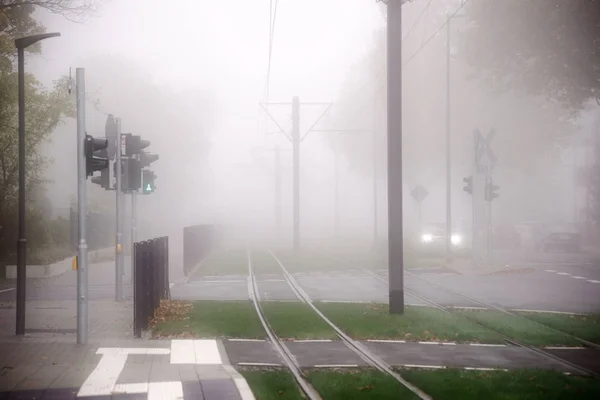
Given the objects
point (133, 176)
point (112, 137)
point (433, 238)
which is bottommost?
point (433, 238)

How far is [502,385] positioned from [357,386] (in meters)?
1.60

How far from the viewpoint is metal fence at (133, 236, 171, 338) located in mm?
13289

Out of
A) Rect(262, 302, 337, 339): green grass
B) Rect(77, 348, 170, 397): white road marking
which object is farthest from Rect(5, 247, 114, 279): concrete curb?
Rect(77, 348, 170, 397): white road marking

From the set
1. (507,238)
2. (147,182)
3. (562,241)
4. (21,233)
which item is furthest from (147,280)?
(507,238)

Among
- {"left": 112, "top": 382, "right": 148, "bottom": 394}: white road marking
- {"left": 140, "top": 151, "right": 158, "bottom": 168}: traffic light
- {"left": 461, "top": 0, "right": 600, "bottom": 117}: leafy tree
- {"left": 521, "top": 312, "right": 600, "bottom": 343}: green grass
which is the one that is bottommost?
{"left": 521, "top": 312, "right": 600, "bottom": 343}: green grass

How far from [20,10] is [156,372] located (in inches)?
864

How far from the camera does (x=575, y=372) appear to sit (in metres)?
10.1

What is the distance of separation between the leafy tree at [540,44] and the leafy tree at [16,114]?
15057mm

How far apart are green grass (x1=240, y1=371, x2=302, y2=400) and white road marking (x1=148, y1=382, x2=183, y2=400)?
0.80 m

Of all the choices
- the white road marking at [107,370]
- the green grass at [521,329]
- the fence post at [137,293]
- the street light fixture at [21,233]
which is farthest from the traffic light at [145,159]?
the white road marking at [107,370]

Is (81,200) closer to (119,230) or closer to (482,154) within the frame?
(119,230)

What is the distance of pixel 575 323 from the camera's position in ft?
49.3

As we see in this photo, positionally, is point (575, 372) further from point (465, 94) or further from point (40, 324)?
point (465, 94)

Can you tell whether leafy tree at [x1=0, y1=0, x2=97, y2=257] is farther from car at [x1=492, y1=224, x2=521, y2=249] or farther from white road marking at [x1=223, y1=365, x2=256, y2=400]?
car at [x1=492, y1=224, x2=521, y2=249]
